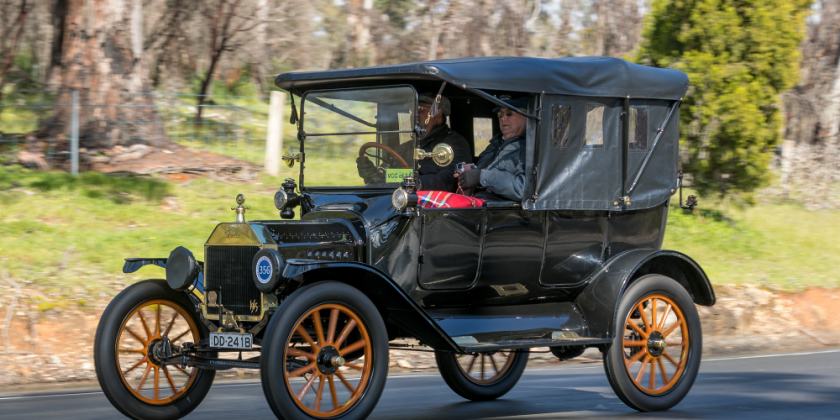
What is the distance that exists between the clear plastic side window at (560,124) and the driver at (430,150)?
613 mm

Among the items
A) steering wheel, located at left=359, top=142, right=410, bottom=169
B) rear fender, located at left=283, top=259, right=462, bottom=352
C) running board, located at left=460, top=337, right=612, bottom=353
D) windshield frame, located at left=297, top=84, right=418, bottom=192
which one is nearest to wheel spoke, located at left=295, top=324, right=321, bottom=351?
rear fender, located at left=283, top=259, right=462, bottom=352

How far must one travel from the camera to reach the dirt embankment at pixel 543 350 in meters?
7.79

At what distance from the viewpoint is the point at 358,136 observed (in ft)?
Answer: 20.5

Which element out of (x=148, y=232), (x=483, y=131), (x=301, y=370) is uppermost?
(x=483, y=131)

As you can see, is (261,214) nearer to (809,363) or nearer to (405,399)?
(405,399)

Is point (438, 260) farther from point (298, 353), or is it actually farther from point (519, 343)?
point (298, 353)

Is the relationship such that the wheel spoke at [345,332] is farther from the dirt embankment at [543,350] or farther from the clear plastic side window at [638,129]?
the clear plastic side window at [638,129]

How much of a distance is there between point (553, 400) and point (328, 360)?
7.37ft

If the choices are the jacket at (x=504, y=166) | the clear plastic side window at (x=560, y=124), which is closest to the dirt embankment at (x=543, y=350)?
the jacket at (x=504, y=166)

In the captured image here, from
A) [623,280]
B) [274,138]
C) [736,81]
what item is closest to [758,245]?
[736,81]

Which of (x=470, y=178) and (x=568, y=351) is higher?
(x=470, y=178)

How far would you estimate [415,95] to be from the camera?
587 centimetres

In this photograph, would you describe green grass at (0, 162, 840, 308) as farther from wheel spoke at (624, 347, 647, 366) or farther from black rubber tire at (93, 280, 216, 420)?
wheel spoke at (624, 347, 647, 366)

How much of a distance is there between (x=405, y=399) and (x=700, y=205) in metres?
10.2
